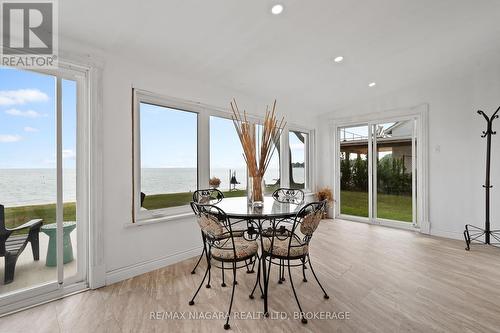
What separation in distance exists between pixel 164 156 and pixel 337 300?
250cm

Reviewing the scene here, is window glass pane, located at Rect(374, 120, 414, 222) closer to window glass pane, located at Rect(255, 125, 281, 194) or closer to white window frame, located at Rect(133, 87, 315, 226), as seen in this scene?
window glass pane, located at Rect(255, 125, 281, 194)

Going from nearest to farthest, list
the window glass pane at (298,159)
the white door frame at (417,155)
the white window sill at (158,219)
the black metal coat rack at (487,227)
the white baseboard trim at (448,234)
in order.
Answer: the white window sill at (158,219)
the black metal coat rack at (487,227)
the white baseboard trim at (448,234)
the white door frame at (417,155)
the window glass pane at (298,159)

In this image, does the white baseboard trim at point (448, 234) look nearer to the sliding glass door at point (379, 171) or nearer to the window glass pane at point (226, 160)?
the sliding glass door at point (379, 171)

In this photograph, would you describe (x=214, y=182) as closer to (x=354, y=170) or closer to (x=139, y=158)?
(x=139, y=158)

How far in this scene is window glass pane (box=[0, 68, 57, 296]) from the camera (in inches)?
80.4

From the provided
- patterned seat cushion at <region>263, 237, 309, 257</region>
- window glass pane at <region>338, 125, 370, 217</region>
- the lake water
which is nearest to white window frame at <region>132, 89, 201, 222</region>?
the lake water

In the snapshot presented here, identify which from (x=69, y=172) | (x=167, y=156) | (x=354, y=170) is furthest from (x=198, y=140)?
(x=354, y=170)

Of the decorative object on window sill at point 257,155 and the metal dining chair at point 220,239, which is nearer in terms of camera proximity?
the metal dining chair at point 220,239

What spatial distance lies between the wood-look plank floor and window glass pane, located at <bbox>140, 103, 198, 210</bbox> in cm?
89

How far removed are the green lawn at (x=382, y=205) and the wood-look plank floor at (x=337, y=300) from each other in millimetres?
1400

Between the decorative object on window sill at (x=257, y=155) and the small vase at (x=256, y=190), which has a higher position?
the decorative object on window sill at (x=257, y=155)

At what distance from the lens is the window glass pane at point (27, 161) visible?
204 centimetres

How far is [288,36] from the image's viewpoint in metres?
2.64

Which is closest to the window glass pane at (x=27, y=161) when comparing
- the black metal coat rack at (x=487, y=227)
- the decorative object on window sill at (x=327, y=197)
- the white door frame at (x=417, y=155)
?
the decorative object on window sill at (x=327, y=197)
